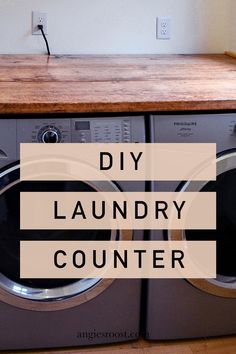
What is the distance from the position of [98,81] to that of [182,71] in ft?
1.35

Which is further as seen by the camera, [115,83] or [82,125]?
[115,83]

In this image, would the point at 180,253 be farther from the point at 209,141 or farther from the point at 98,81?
the point at 98,81

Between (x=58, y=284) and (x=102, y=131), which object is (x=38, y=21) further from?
(x=58, y=284)

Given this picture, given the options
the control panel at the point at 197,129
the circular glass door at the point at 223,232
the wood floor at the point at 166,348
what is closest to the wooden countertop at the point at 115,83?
the control panel at the point at 197,129

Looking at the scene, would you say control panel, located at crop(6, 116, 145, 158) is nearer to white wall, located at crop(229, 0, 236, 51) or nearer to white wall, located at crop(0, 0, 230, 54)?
white wall, located at crop(0, 0, 230, 54)

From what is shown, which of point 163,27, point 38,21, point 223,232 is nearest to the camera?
point 223,232

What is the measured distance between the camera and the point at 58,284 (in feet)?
5.39

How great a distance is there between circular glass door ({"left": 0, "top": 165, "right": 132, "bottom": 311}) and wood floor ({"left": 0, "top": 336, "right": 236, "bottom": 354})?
0.69 feet

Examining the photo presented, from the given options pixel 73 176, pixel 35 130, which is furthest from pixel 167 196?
pixel 35 130

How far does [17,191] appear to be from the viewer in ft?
5.02

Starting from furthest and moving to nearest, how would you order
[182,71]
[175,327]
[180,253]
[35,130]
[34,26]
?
[34,26]
[182,71]
[175,327]
[180,253]
[35,130]

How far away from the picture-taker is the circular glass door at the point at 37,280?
5.05ft

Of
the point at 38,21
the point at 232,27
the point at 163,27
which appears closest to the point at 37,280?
the point at 38,21

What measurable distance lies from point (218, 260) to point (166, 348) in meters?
0.36
